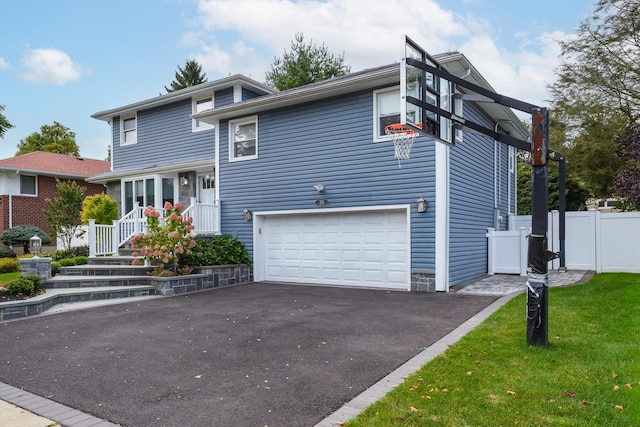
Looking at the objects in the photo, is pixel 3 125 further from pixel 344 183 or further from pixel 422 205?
pixel 422 205

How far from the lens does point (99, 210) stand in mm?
14266

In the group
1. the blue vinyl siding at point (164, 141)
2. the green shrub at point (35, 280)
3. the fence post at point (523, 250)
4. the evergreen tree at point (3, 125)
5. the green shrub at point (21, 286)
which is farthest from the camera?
the evergreen tree at point (3, 125)

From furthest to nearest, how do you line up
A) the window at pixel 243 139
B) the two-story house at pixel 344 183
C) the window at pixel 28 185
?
the window at pixel 28 185, the window at pixel 243 139, the two-story house at pixel 344 183

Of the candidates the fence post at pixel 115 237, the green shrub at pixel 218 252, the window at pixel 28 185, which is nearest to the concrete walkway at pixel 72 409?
the green shrub at pixel 218 252

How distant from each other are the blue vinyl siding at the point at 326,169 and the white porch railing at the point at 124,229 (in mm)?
681

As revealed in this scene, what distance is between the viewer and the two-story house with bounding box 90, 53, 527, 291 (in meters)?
9.66

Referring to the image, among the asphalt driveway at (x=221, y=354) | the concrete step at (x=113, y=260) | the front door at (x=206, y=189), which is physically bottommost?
the asphalt driveway at (x=221, y=354)

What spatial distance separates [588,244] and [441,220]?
5.25 metres

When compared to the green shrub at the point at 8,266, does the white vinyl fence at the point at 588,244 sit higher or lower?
higher

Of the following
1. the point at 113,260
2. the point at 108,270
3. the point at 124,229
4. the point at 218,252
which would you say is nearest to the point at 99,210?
the point at 124,229

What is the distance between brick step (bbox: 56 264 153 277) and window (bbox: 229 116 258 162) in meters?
4.19

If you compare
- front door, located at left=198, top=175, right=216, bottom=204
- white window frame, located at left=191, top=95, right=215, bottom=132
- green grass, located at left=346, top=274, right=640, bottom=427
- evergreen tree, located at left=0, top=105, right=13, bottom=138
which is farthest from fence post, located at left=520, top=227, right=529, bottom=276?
evergreen tree, located at left=0, top=105, right=13, bottom=138

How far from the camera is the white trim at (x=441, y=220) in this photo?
368 inches

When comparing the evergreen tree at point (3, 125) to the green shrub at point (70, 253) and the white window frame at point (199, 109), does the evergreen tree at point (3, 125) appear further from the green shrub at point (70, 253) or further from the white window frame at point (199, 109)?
the white window frame at point (199, 109)
